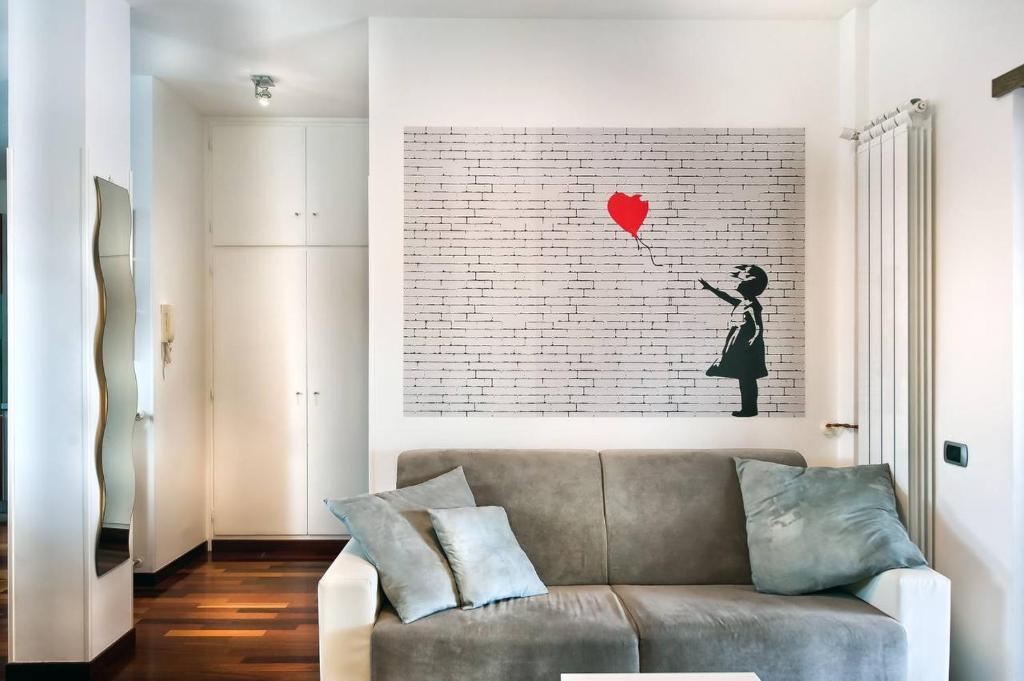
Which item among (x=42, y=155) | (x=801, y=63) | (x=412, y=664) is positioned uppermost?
(x=801, y=63)

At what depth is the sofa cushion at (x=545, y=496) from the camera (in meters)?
2.75

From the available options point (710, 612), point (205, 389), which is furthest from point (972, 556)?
point (205, 389)

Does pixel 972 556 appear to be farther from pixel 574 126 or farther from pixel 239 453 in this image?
pixel 239 453

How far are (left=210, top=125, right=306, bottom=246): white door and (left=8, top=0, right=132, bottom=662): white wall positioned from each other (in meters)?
1.81

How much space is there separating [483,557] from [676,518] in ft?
2.72

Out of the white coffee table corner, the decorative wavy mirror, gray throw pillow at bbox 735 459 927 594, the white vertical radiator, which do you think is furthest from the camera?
the decorative wavy mirror

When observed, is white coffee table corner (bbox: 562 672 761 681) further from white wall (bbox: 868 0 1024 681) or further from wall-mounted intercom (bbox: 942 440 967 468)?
wall-mounted intercom (bbox: 942 440 967 468)

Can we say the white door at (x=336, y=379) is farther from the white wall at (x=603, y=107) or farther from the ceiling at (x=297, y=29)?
the white wall at (x=603, y=107)

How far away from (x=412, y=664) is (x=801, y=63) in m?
2.96

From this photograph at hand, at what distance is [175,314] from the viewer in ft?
13.5

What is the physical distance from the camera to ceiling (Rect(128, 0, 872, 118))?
10.0 ft

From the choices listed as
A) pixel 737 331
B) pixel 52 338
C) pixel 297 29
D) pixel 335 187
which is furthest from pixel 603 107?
pixel 52 338

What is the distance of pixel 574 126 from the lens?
3.19 m

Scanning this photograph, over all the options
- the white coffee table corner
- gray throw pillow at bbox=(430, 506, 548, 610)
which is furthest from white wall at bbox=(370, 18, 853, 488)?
the white coffee table corner
